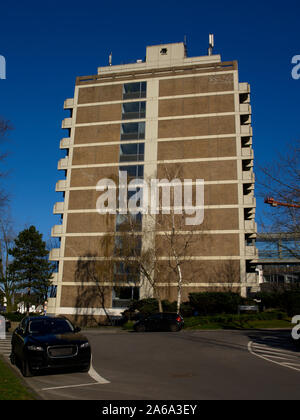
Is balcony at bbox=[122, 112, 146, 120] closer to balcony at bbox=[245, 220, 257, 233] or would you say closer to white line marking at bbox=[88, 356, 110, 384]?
balcony at bbox=[245, 220, 257, 233]

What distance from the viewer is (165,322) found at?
2609cm

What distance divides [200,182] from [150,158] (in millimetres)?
6459

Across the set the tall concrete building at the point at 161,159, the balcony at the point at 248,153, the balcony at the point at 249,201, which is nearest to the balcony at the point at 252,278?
the tall concrete building at the point at 161,159

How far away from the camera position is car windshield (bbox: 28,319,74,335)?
10.1 meters

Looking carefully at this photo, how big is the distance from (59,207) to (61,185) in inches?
102

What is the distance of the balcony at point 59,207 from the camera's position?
135 feet

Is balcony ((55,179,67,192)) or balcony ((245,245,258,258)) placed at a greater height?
balcony ((55,179,67,192))

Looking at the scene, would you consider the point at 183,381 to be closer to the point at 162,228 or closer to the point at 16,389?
the point at 16,389

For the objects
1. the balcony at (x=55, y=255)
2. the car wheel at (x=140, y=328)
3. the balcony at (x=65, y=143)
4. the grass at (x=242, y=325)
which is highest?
the balcony at (x=65, y=143)

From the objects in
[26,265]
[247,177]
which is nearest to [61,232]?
[26,265]

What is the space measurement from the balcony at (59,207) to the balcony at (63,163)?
414 cm

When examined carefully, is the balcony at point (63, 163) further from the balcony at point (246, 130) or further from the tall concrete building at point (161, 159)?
the balcony at point (246, 130)

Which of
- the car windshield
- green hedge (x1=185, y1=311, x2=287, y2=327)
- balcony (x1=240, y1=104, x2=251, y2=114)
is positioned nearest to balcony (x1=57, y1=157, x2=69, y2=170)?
balcony (x1=240, y1=104, x2=251, y2=114)

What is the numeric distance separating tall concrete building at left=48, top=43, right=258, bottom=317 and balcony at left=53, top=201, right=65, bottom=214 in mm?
116
